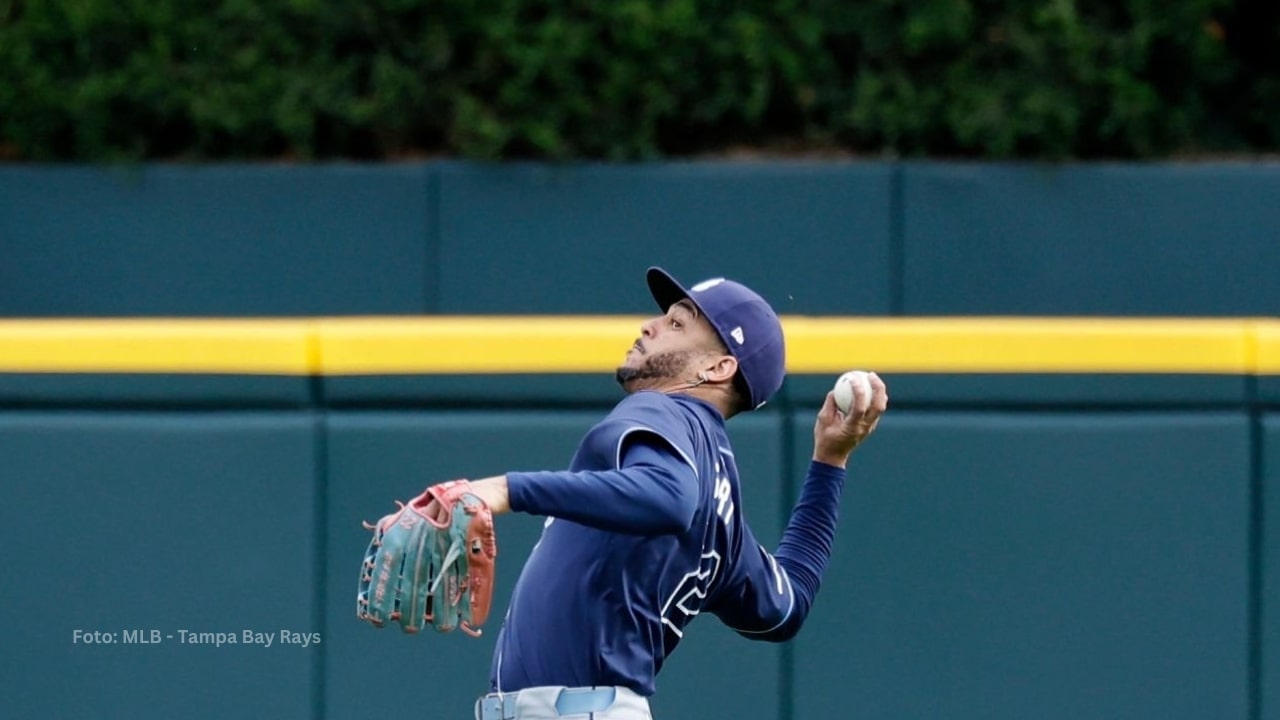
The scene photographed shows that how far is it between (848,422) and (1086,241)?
161 inches

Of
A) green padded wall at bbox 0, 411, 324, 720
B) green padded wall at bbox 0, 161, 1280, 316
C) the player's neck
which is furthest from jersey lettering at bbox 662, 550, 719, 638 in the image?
green padded wall at bbox 0, 161, 1280, 316

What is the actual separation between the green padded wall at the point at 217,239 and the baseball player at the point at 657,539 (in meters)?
3.98

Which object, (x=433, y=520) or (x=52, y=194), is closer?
(x=433, y=520)

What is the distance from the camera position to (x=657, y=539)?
282cm

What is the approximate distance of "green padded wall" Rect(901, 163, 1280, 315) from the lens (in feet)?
22.4

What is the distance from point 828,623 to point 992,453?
64 cm

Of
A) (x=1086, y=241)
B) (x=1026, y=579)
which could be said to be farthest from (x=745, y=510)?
(x=1086, y=241)

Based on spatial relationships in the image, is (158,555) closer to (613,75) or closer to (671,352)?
(671,352)

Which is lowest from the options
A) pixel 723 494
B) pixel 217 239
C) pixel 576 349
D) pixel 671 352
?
pixel 723 494

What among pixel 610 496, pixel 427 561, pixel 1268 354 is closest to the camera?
pixel 610 496

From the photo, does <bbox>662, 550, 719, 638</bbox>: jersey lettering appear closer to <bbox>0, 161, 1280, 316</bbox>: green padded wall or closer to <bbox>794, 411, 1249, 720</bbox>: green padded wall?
<bbox>794, 411, 1249, 720</bbox>: green padded wall

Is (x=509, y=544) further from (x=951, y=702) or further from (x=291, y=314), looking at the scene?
(x=291, y=314)

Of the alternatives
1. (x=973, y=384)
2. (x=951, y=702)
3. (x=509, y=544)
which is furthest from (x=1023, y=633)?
(x=509, y=544)

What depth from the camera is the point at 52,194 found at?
23.4ft
